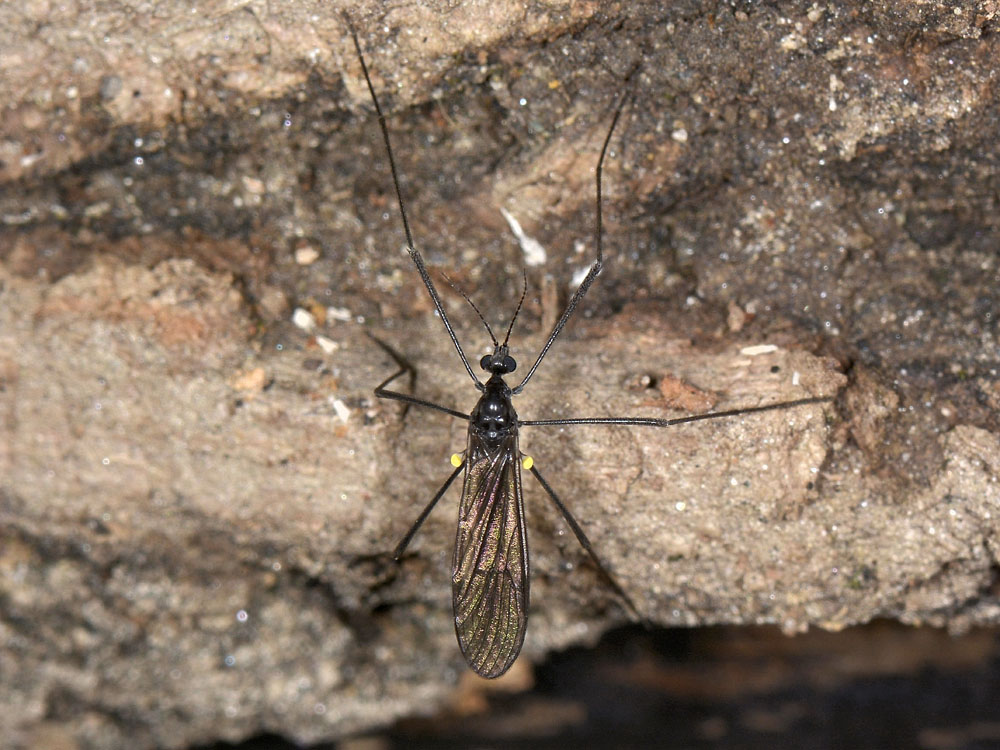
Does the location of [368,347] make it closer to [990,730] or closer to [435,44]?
[435,44]

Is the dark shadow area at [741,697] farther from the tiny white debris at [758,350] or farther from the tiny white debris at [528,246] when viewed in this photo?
the tiny white debris at [528,246]

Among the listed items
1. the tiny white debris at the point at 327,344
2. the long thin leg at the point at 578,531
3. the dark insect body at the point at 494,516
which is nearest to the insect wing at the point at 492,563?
the dark insect body at the point at 494,516

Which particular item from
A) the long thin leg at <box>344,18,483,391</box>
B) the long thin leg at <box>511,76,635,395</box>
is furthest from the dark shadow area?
the long thin leg at <box>344,18,483,391</box>

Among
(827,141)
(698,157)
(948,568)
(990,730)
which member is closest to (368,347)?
(698,157)

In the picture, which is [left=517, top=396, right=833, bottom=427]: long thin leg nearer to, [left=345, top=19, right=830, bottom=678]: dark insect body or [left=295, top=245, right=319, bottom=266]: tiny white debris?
[left=345, top=19, right=830, bottom=678]: dark insect body

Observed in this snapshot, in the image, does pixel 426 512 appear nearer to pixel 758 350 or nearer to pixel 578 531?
pixel 578 531

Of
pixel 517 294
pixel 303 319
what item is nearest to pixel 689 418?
pixel 517 294
